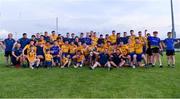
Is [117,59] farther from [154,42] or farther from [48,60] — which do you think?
[48,60]

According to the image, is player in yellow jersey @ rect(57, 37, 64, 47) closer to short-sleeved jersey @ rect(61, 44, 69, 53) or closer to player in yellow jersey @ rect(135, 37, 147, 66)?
short-sleeved jersey @ rect(61, 44, 69, 53)

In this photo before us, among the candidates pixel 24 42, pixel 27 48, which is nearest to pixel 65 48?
pixel 27 48

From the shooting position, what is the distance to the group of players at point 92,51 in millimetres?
18344

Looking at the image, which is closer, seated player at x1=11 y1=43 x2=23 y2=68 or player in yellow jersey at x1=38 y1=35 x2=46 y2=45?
seated player at x1=11 y1=43 x2=23 y2=68

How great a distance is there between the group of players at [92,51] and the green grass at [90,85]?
8.66 ft

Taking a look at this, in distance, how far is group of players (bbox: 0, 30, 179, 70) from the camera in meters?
18.3

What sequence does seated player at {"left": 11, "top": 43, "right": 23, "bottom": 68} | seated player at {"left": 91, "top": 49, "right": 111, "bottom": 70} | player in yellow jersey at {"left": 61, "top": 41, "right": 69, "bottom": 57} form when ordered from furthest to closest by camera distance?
player in yellow jersey at {"left": 61, "top": 41, "right": 69, "bottom": 57} → seated player at {"left": 11, "top": 43, "right": 23, "bottom": 68} → seated player at {"left": 91, "top": 49, "right": 111, "bottom": 70}

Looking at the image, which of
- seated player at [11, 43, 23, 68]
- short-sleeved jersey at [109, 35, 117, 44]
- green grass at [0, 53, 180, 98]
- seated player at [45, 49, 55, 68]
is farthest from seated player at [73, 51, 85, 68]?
green grass at [0, 53, 180, 98]

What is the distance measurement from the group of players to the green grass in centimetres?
264

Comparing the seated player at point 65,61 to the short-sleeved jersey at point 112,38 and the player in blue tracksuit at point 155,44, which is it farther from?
the player in blue tracksuit at point 155,44

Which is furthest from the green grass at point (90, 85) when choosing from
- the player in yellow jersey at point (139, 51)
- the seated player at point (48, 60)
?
the seated player at point (48, 60)

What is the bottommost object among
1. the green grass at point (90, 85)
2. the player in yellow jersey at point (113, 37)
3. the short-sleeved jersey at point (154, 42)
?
the green grass at point (90, 85)

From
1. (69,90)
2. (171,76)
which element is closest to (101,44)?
(171,76)

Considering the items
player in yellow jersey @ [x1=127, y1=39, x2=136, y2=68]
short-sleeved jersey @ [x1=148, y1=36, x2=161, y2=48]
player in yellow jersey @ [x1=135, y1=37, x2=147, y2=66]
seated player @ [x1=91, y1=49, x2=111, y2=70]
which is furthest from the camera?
short-sleeved jersey @ [x1=148, y1=36, x2=161, y2=48]
